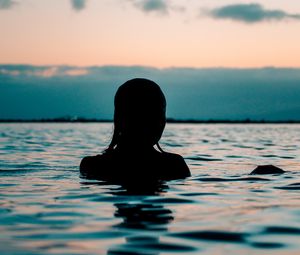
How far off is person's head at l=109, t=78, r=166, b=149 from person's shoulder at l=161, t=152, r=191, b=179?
0.47m

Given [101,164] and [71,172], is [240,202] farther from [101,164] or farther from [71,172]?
[71,172]

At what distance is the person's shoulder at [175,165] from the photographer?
7.67m

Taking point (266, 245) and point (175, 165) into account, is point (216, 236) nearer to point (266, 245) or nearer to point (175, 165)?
point (266, 245)

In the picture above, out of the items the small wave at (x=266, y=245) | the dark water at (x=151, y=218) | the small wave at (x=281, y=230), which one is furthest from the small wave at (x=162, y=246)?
the small wave at (x=281, y=230)

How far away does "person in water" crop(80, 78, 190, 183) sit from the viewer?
7.24 metres

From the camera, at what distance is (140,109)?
723 centimetres

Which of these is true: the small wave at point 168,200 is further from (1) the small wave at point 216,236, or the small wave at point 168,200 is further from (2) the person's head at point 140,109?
(1) the small wave at point 216,236

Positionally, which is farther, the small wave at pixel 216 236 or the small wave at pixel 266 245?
the small wave at pixel 216 236

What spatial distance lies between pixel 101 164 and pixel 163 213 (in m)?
2.75

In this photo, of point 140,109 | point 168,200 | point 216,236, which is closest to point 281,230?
point 216,236

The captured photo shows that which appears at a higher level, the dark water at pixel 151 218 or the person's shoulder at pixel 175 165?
the person's shoulder at pixel 175 165

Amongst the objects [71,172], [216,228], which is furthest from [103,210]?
[71,172]

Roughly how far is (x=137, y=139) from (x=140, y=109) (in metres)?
0.47

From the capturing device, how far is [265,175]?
9469mm
